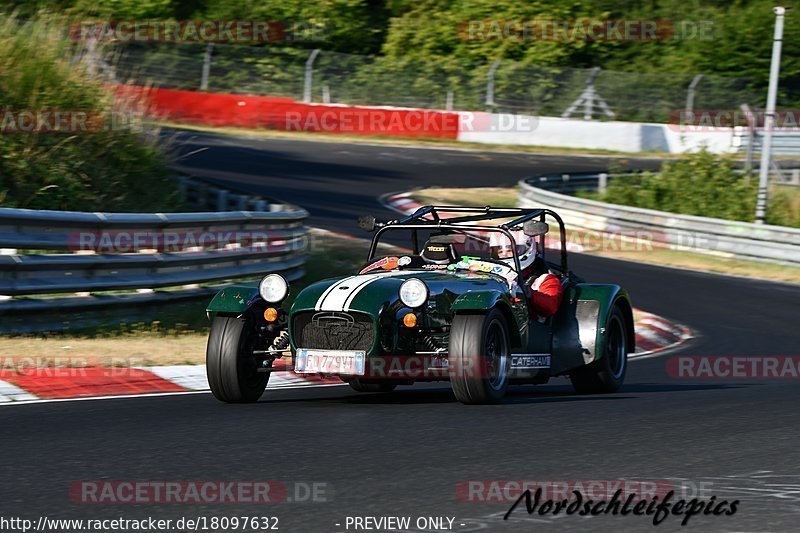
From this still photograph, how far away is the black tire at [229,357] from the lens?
818 cm

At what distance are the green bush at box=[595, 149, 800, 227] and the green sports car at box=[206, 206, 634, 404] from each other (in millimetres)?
16451

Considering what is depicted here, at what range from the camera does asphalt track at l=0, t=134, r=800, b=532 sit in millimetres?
5055

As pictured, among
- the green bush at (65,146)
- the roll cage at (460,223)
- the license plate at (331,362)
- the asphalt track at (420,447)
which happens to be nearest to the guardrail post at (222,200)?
the green bush at (65,146)

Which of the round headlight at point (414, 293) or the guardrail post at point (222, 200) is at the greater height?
the round headlight at point (414, 293)

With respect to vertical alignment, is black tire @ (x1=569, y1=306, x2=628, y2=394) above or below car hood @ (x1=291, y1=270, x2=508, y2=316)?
below

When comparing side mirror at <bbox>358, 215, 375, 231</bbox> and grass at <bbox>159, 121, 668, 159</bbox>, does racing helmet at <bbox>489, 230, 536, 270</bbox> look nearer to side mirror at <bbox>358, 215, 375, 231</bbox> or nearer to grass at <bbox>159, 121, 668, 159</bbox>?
side mirror at <bbox>358, 215, 375, 231</bbox>

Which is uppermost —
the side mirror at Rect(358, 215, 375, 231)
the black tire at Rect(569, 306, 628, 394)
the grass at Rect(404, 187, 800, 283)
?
the side mirror at Rect(358, 215, 375, 231)

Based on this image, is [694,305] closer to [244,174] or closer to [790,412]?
[790,412]

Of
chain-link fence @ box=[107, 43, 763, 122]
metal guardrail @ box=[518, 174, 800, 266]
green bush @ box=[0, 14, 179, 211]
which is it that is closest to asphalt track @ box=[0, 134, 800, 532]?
green bush @ box=[0, 14, 179, 211]

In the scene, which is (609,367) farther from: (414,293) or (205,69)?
(205,69)

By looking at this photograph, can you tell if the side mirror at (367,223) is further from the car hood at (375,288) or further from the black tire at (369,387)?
the black tire at (369,387)

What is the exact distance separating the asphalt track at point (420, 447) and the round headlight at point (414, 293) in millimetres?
720

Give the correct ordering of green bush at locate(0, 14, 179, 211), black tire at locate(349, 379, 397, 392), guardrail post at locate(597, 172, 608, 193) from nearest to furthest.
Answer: black tire at locate(349, 379, 397, 392) → green bush at locate(0, 14, 179, 211) → guardrail post at locate(597, 172, 608, 193)

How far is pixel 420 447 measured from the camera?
6.50 meters
